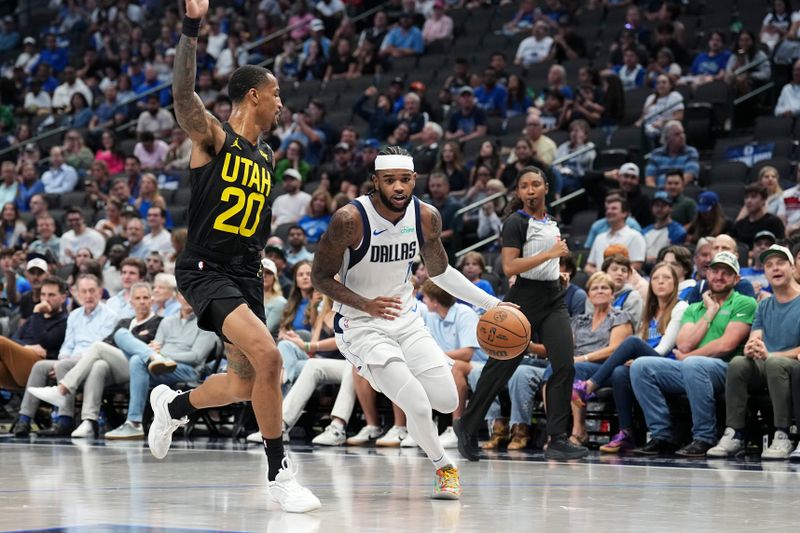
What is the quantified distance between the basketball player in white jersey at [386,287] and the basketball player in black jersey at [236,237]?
47 centimetres

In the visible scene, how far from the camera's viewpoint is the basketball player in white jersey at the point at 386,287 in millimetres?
6688

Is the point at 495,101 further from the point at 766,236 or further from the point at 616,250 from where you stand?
the point at 766,236

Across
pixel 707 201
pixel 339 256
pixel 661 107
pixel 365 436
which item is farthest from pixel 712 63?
pixel 339 256

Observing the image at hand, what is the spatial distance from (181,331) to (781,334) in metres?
5.50

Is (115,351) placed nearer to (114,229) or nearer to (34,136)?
(114,229)

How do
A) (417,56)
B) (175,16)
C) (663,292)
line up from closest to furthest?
(663,292)
(417,56)
(175,16)

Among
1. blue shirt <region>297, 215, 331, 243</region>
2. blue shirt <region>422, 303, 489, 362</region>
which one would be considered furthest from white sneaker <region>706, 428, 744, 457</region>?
blue shirt <region>297, 215, 331, 243</region>

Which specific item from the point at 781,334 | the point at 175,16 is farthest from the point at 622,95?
the point at 175,16

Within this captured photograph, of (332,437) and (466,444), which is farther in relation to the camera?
(332,437)

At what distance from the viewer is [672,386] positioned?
9.50 m

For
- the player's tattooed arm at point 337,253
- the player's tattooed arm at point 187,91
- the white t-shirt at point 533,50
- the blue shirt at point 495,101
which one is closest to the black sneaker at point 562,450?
the player's tattooed arm at point 337,253

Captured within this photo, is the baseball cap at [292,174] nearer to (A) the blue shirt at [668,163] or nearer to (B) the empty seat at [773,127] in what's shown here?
(A) the blue shirt at [668,163]

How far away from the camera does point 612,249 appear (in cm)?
1112

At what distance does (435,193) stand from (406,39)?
232 inches
